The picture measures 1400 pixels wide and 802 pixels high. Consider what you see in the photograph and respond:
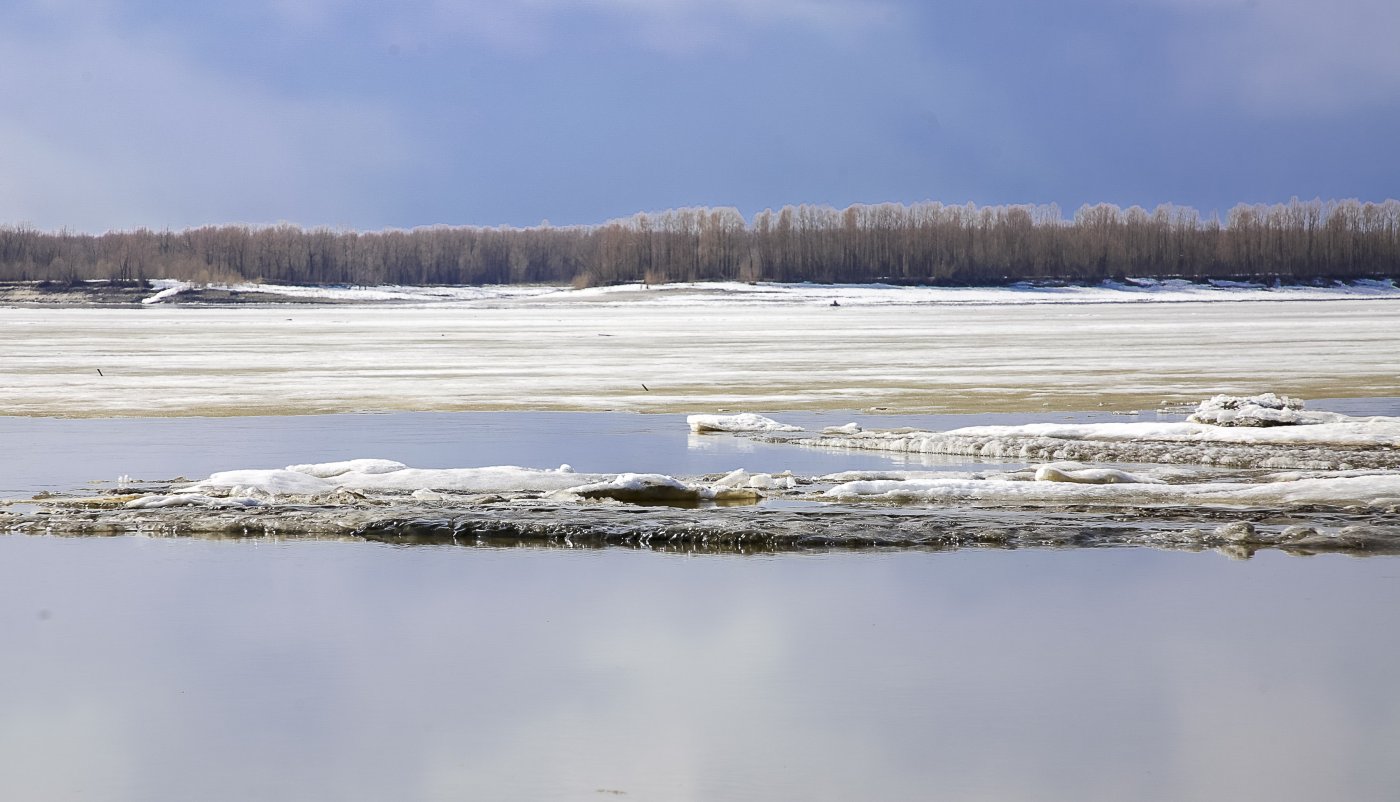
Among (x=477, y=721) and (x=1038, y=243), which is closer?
(x=477, y=721)

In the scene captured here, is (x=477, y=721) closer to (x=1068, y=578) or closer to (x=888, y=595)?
(x=888, y=595)

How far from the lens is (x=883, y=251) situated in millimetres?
121062

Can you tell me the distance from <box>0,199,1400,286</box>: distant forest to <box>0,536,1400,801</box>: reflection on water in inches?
3954

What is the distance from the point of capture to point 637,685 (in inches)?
262

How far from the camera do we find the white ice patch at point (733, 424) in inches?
669

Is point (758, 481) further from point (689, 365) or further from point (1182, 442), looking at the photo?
point (689, 365)

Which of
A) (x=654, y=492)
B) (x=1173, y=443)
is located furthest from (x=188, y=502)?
(x=1173, y=443)

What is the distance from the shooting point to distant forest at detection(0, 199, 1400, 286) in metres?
116

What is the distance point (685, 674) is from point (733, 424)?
10333 millimetres

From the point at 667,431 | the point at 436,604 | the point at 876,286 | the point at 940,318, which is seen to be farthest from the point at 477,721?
the point at 876,286

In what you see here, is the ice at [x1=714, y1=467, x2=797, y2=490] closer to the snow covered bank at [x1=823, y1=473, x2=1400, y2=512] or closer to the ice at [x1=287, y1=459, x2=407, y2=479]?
the snow covered bank at [x1=823, y1=473, x2=1400, y2=512]

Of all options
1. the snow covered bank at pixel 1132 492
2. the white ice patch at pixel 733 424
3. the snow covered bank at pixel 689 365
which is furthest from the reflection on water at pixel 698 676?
the snow covered bank at pixel 689 365

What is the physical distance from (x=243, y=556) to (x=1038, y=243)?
4493 inches

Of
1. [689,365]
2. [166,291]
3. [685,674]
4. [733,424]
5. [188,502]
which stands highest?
[166,291]
